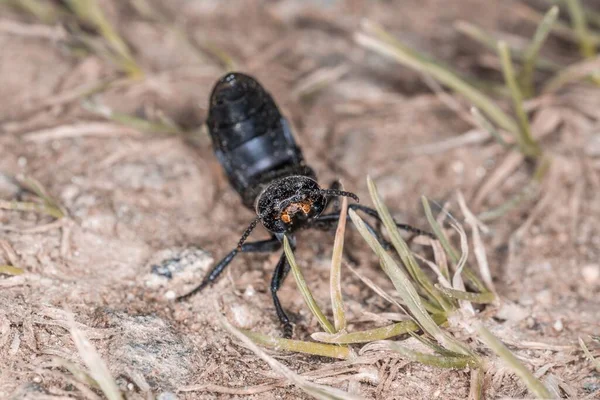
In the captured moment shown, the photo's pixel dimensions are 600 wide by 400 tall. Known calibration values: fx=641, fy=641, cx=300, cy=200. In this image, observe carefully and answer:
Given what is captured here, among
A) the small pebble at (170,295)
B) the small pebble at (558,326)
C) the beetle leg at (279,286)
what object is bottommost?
the small pebble at (558,326)

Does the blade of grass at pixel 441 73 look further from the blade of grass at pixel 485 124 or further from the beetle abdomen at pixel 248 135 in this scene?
the beetle abdomen at pixel 248 135

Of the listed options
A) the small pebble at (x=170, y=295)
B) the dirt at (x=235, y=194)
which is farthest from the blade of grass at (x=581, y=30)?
the small pebble at (x=170, y=295)

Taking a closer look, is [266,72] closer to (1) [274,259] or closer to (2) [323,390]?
(1) [274,259]

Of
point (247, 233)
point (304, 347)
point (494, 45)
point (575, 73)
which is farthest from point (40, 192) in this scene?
point (575, 73)

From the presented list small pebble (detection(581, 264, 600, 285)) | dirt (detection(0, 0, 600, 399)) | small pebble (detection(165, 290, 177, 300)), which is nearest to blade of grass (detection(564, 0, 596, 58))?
dirt (detection(0, 0, 600, 399))

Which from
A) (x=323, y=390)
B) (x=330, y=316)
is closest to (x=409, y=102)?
(x=330, y=316)

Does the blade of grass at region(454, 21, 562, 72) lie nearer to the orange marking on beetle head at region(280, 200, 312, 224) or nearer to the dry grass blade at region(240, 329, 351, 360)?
the orange marking on beetle head at region(280, 200, 312, 224)

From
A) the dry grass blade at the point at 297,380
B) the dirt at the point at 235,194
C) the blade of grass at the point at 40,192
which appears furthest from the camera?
the blade of grass at the point at 40,192
